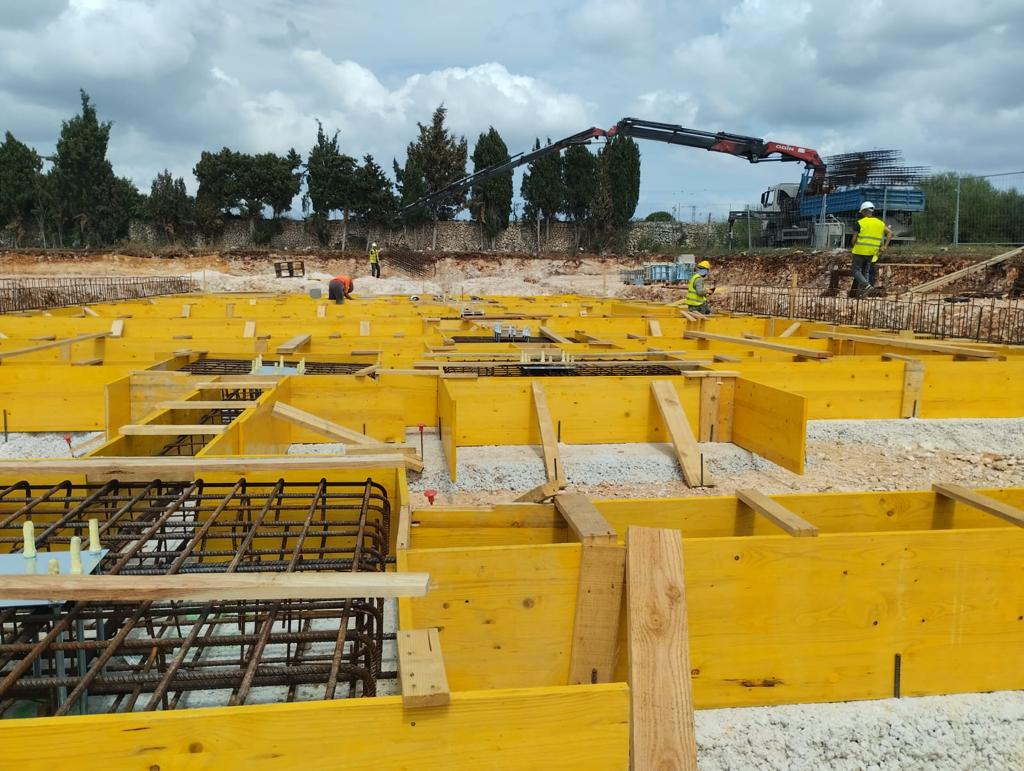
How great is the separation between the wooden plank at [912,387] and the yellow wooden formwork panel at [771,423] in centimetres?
185

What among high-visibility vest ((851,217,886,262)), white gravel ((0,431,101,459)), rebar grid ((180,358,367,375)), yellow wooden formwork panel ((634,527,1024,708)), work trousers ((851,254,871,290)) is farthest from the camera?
work trousers ((851,254,871,290))

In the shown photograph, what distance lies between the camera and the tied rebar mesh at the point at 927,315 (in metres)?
13.7

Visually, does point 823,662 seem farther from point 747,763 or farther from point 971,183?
point 971,183

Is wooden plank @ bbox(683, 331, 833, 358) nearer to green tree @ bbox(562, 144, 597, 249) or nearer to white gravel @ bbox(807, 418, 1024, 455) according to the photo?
white gravel @ bbox(807, 418, 1024, 455)

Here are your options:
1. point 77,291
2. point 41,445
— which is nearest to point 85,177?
point 77,291

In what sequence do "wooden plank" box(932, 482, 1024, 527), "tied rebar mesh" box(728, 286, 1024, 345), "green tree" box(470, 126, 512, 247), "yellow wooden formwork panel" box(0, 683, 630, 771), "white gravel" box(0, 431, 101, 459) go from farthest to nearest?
"green tree" box(470, 126, 512, 247)
"tied rebar mesh" box(728, 286, 1024, 345)
"white gravel" box(0, 431, 101, 459)
"wooden plank" box(932, 482, 1024, 527)
"yellow wooden formwork panel" box(0, 683, 630, 771)

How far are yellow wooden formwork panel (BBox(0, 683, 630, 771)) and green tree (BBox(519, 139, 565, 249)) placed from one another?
46.6 meters

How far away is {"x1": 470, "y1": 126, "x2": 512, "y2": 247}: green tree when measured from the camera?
4681cm

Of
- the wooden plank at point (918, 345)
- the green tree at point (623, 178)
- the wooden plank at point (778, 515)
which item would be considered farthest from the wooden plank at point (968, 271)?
the green tree at point (623, 178)

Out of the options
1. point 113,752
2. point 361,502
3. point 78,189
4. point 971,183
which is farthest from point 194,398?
point 78,189

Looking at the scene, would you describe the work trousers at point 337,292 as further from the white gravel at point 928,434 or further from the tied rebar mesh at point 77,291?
the white gravel at point 928,434

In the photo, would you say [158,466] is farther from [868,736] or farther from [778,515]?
[868,736]

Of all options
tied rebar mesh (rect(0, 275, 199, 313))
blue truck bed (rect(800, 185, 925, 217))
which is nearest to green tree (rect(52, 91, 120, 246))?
tied rebar mesh (rect(0, 275, 199, 313))

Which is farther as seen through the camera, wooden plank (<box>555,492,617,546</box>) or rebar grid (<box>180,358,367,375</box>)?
rebar grid (<box>180,358,367,375</box>)
